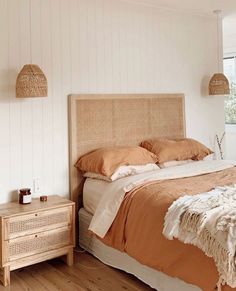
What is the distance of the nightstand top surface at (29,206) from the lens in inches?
110

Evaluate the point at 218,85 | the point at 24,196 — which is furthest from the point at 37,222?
the point at 218,85

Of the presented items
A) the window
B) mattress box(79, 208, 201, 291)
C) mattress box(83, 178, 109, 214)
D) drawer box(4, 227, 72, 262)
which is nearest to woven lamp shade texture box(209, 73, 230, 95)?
the window

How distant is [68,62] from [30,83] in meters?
0.63

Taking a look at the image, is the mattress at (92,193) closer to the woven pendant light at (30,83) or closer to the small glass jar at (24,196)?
the small glass jar at (24,196)

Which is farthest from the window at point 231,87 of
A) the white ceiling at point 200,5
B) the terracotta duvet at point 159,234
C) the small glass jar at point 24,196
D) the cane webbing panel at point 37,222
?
the small glass jar at point 24,196

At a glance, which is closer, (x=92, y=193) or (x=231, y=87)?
(x=92, y=193)

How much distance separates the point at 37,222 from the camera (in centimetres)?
287

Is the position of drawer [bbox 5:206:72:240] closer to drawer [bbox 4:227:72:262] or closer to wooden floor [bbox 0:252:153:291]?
drawer [bbox 4:227:72:262]

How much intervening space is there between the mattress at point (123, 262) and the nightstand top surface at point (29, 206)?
40cm

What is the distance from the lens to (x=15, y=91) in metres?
3.12

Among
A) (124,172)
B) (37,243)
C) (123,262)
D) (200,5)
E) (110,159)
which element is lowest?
(123,262)

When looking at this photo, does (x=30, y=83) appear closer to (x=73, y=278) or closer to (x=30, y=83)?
(x=30, y=83)

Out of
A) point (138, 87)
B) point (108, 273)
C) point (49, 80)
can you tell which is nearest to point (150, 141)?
point (138, 87)

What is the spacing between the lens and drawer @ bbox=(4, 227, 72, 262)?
2.75 meters
